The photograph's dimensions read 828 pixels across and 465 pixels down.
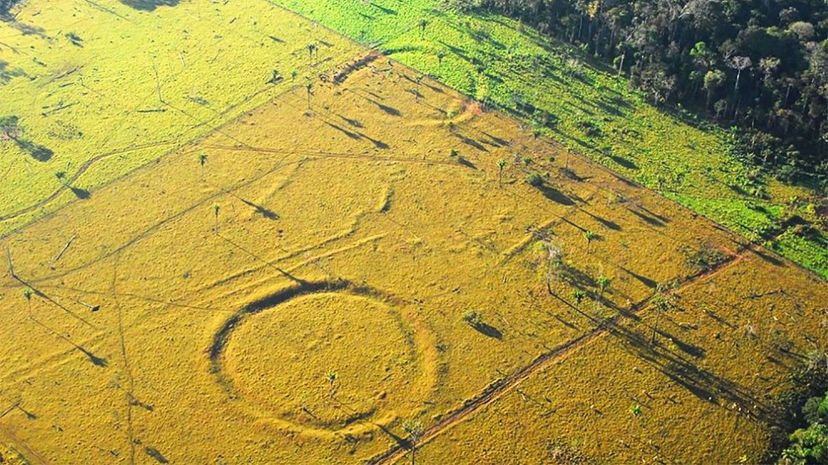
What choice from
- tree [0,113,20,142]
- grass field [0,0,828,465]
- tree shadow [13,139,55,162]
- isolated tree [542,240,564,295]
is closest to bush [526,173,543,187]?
grass field [0,0,828,465]

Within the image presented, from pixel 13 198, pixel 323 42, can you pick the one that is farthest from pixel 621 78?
pixel 13 198

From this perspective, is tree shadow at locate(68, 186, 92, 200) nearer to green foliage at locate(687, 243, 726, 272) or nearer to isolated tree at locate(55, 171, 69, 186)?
isolated tree at locate(55, 171, 69, 186)

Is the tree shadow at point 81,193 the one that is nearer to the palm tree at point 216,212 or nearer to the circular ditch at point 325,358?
the palm tree at point 216,212

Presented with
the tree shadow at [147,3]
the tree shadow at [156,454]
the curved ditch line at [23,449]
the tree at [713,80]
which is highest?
the tree at [713,80]

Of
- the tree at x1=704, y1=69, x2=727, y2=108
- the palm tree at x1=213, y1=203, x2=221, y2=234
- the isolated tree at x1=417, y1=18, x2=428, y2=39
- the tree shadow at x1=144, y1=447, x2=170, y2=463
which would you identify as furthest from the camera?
the isolated tree at x1=417, y1=18, x2=428, y2=39

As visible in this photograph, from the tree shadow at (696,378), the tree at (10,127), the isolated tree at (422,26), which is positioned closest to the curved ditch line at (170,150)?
the tree at (10,127)

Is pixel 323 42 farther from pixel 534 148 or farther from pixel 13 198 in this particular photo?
pixel 13 198
